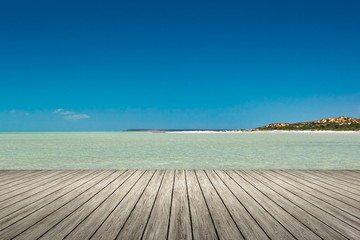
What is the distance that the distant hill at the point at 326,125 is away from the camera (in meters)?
67.8

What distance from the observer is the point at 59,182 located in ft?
15.7

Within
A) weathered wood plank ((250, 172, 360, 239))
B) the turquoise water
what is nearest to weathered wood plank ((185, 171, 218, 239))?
weathered wood plank ((250, 172, 360, 239))

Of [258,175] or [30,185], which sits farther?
[258,175]

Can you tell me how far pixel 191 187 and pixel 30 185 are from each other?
2.91m

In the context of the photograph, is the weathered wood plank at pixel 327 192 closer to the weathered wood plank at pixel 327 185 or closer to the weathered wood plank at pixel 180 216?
the weathered wood plank at pixel 327 185

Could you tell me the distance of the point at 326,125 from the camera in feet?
242

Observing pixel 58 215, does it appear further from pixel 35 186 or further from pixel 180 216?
pixel 35 186

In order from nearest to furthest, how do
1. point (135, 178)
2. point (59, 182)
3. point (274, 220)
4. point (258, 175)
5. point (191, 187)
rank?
point (274, 220) → point (191, 187) → point (59, 182) → point (135, 178) → point (258, 175)

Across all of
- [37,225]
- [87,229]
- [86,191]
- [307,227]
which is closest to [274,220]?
[307,227]

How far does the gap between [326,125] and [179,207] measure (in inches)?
3247

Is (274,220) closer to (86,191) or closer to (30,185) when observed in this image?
(86,191)

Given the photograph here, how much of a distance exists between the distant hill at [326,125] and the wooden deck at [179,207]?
238 feet

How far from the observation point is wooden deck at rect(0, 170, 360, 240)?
258 cm

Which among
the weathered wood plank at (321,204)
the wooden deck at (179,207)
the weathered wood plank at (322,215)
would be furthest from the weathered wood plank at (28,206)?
the weathered wood plank at (321,204)
